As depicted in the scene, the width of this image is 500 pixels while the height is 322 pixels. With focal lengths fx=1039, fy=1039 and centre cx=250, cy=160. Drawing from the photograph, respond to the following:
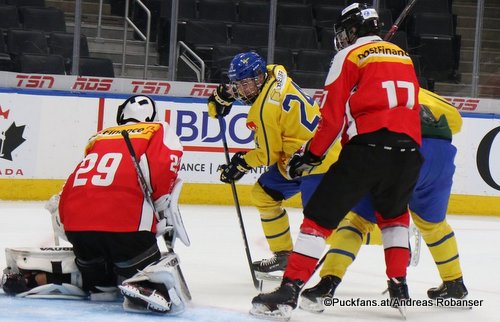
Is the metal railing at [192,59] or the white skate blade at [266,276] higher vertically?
the metal railing at [192,59]

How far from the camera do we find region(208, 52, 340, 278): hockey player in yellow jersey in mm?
4867

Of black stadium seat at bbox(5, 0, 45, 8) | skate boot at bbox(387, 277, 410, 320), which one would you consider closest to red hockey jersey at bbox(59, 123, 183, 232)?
skate boot at bbox(387, 277, 410, 320)

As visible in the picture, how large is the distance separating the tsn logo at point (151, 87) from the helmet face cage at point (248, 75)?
334 cm

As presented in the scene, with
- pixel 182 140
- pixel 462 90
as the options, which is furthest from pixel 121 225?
pixel 462 90

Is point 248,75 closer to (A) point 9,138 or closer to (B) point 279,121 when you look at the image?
(B) point 279,121

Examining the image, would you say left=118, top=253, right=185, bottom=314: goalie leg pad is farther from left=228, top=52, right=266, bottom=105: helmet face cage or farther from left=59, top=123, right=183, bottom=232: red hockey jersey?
left=228, top=52, right=266, bottom=105: helmet face cage

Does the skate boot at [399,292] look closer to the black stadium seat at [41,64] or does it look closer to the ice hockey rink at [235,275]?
the ice hockey rink at [235,275]

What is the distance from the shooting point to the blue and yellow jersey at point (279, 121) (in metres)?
4.85

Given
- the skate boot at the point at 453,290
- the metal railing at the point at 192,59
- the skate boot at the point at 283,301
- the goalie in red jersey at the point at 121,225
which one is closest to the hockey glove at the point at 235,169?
the goalie in red jersey at the point at 121,225

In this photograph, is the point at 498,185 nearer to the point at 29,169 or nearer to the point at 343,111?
the point at 29,169

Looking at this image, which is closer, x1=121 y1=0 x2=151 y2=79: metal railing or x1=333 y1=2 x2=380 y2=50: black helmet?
x1=333 y1=2 x2=380 y2=50: black helmet

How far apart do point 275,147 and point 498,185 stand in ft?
13.3

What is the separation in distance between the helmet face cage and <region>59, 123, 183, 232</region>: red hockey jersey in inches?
25.9

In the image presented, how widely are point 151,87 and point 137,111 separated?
12.3ft
